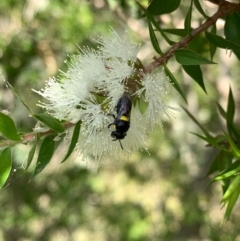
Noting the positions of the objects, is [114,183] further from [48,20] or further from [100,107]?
[100,107]

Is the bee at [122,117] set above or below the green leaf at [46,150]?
below

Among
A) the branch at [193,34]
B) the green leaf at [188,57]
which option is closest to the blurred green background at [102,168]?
the branch at [193,34]

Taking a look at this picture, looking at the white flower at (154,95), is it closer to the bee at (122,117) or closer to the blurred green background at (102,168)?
the bee at (122,117)

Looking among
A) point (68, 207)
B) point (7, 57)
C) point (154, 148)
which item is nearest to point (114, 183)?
point (154, 148)

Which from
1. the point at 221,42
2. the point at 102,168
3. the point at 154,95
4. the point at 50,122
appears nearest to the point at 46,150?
the point at 50,122

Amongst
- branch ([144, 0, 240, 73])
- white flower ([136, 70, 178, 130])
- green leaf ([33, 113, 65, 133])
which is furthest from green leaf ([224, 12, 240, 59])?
green leaf ([33, 113, 65, 133])

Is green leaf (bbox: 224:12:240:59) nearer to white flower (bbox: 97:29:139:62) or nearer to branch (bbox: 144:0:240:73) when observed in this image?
branch (bbox: 144:0:240:73)
